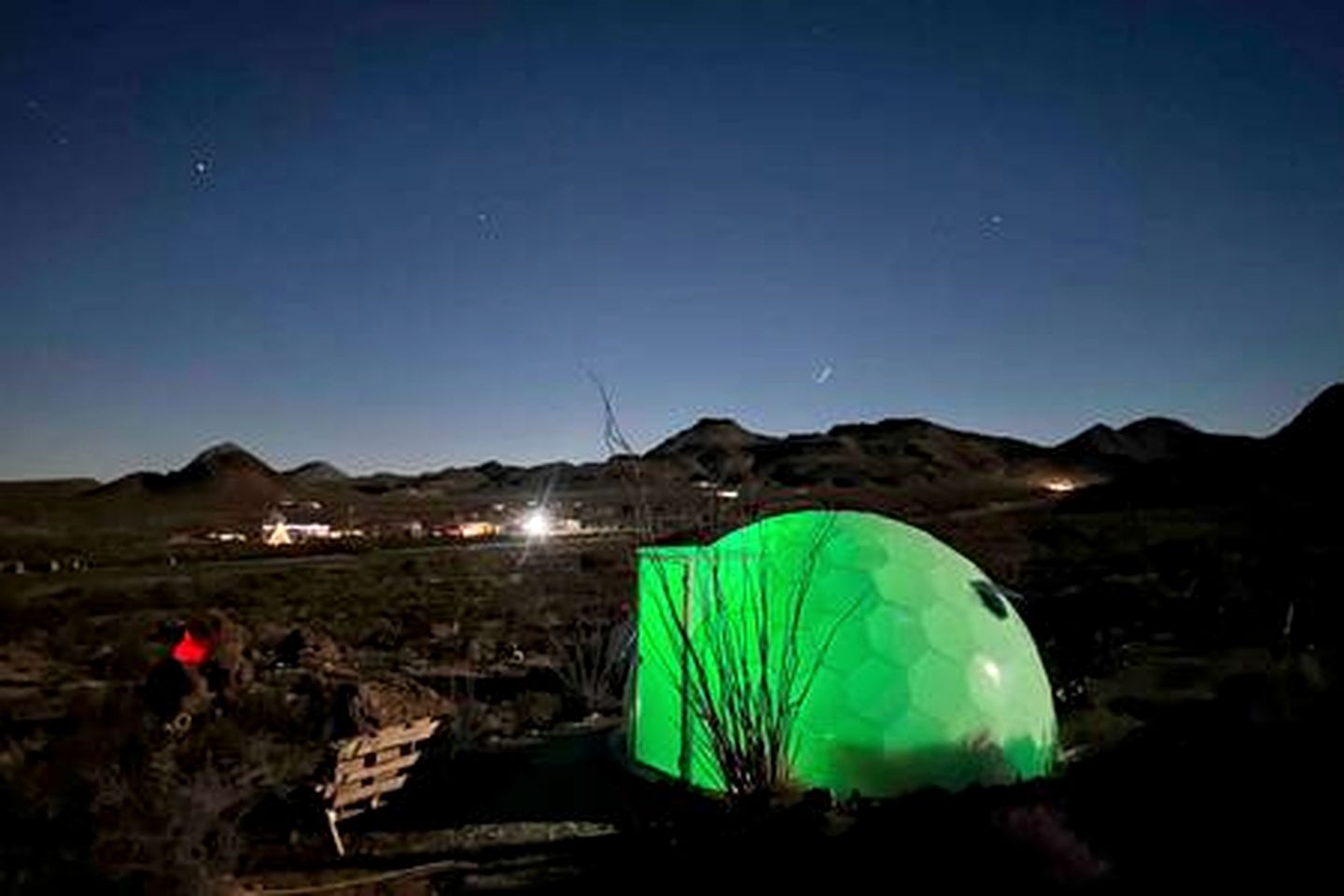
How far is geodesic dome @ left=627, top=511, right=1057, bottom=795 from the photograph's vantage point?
1006 cm

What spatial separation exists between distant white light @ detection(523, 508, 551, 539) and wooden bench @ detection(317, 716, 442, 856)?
2604 inches

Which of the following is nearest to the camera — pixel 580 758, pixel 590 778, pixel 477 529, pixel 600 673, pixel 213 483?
pixel 590 778

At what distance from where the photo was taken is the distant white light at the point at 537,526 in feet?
268

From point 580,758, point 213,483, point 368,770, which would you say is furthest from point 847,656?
point 213,483

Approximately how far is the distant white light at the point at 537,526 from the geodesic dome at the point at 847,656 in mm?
67315

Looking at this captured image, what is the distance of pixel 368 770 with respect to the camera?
37.0 feet

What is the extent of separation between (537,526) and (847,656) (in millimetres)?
79471

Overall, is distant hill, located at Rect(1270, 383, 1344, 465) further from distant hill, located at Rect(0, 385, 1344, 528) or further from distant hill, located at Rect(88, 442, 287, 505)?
distant hill, located at Rect(88, 442, 287, 505)

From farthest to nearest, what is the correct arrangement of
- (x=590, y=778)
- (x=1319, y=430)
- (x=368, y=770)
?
(x=1319, y=430) < (x=590, y=778) < (x=368, y=770)

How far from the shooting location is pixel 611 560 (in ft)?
164

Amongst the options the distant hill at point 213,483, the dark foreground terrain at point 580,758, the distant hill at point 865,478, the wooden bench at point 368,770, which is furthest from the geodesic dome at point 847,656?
the distant hill at point 213,483

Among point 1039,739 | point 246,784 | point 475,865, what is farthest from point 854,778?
point 246,784

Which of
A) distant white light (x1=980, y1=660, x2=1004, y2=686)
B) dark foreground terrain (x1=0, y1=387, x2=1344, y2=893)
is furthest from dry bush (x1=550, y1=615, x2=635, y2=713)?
distant white light (x1=980, y1=660, x2=1004, y2=686)

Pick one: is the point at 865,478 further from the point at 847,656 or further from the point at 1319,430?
the point at 847,656
